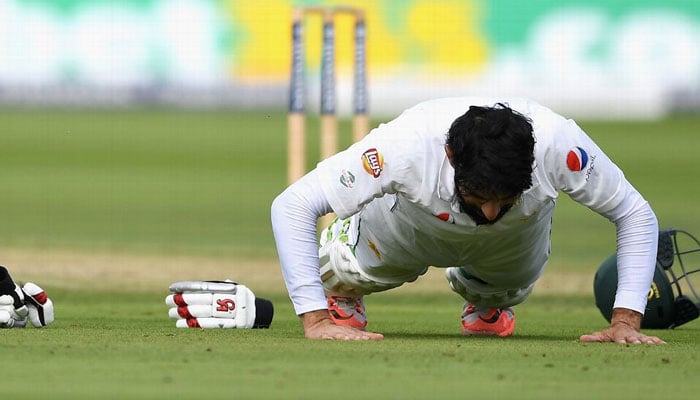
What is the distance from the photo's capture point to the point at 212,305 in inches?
218

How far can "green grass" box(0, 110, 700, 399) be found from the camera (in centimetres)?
384

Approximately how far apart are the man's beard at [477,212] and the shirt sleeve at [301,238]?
0.46 m

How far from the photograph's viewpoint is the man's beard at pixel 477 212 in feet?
15.3

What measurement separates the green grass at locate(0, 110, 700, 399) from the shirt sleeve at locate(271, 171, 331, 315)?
16 centimetres

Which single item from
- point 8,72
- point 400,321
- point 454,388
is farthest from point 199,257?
point 8,72

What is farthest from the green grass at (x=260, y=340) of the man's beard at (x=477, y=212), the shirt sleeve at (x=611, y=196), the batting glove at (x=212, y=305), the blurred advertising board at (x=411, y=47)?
the blurred advertising board at (x=411, y=47)

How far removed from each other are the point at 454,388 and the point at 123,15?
2164cm

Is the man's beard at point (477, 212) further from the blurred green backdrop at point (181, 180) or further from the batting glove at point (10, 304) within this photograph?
the blurred green backdrop at point (181, 180)

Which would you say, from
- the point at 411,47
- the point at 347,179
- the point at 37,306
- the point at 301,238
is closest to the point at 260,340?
the point at 301,238

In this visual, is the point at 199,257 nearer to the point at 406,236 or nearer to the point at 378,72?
the point at 406,236

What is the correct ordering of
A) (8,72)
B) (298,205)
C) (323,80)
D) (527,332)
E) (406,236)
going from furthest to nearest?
1. (8,72)
2. (323,80)
3. (527,332)
4. (406,236)
5. (298,205)

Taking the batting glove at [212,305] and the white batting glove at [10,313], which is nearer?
the white batting glove at [10,313]

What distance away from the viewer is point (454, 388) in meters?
3.81

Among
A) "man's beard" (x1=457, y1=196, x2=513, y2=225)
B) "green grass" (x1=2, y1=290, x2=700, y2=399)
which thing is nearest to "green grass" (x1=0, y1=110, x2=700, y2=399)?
"green grass" (x1=2, y1=290, x2=700, y2=399)
